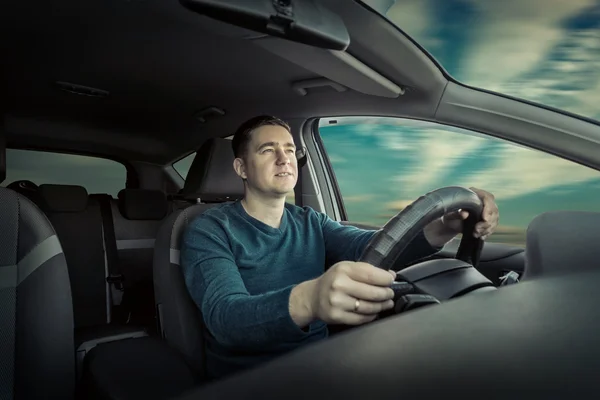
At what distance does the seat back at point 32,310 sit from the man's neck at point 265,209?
57 cm

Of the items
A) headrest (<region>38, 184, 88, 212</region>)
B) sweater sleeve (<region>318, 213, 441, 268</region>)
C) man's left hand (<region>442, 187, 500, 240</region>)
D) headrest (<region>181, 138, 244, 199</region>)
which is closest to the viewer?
man's left hand (<region>442, 187, 500, 240</region>)

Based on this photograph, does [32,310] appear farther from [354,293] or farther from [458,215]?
[458,215]

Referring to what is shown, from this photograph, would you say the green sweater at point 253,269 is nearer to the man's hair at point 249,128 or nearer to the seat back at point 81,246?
the man's hair at point 249,128

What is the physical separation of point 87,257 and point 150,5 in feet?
5.20

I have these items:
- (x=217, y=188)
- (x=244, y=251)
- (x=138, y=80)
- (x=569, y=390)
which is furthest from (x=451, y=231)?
(x=138, y=80)

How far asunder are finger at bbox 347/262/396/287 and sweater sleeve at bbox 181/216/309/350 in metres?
0.16

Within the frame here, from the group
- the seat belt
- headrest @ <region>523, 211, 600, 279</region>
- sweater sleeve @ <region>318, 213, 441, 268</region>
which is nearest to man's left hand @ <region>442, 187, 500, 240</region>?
headrest @ <region>523, 211, 600, 279</region>

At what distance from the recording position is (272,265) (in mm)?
1395

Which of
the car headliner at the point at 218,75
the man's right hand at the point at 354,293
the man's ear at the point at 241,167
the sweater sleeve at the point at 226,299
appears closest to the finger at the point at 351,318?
the man's right hand at the point at 354,293

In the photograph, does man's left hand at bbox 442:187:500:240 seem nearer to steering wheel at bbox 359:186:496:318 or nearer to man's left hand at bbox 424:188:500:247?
man's left hand at bbox 424:188:500:247

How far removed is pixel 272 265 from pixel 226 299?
44 centimetres

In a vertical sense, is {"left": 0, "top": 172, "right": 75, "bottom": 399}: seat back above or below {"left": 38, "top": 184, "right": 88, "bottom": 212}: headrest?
below

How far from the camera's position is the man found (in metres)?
0.61

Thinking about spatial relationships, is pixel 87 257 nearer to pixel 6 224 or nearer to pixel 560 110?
pixel 6 224
